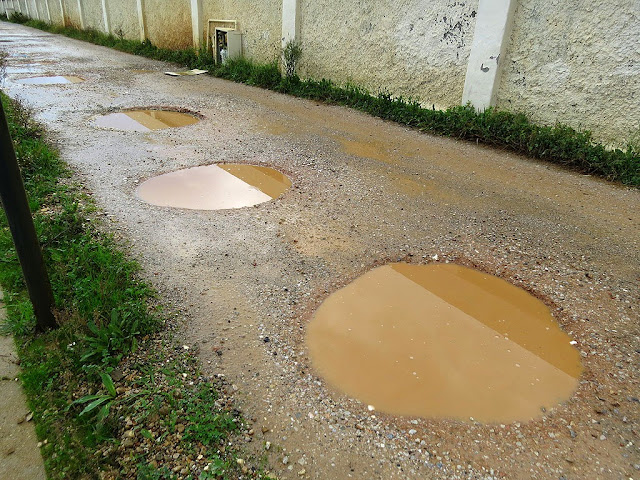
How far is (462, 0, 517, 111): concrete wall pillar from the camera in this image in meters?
6.48

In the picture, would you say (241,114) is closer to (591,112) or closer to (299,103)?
(299,103)

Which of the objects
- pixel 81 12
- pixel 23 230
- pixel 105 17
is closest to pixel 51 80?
pixel 23 230

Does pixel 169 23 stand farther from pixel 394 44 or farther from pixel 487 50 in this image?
pixel 487 50

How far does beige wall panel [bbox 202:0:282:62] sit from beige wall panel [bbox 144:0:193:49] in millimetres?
1925

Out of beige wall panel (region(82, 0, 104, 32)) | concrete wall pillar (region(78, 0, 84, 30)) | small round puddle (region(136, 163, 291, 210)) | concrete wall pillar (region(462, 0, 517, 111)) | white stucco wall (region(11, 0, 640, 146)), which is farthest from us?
concrete wall pillar (region(78, 0, 84, 30))

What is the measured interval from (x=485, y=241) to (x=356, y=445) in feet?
7.84

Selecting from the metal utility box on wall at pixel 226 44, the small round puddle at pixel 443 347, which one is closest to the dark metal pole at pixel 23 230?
the small round puddle at pixel 443 347

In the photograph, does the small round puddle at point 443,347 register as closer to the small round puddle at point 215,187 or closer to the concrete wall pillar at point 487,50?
the small round puddle at point 215,187

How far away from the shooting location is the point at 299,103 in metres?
9.00

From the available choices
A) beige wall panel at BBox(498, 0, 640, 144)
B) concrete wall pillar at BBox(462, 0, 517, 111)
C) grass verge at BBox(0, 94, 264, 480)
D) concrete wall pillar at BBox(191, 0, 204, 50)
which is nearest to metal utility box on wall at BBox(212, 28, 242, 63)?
concrete wall pillar at BBox(191, 0, 204, 50)

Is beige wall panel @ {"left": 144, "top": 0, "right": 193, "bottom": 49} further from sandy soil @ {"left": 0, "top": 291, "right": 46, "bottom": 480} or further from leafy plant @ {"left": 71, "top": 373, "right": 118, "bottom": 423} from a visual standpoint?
leafy plant @ {"left": 71, "top": 373, "right": 118, "bottom": 423}

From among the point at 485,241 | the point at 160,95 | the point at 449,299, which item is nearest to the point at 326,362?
the point at 449,299

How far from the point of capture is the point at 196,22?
1334 centimetres

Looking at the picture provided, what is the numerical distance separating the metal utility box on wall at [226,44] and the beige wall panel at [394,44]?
95.7 inches
